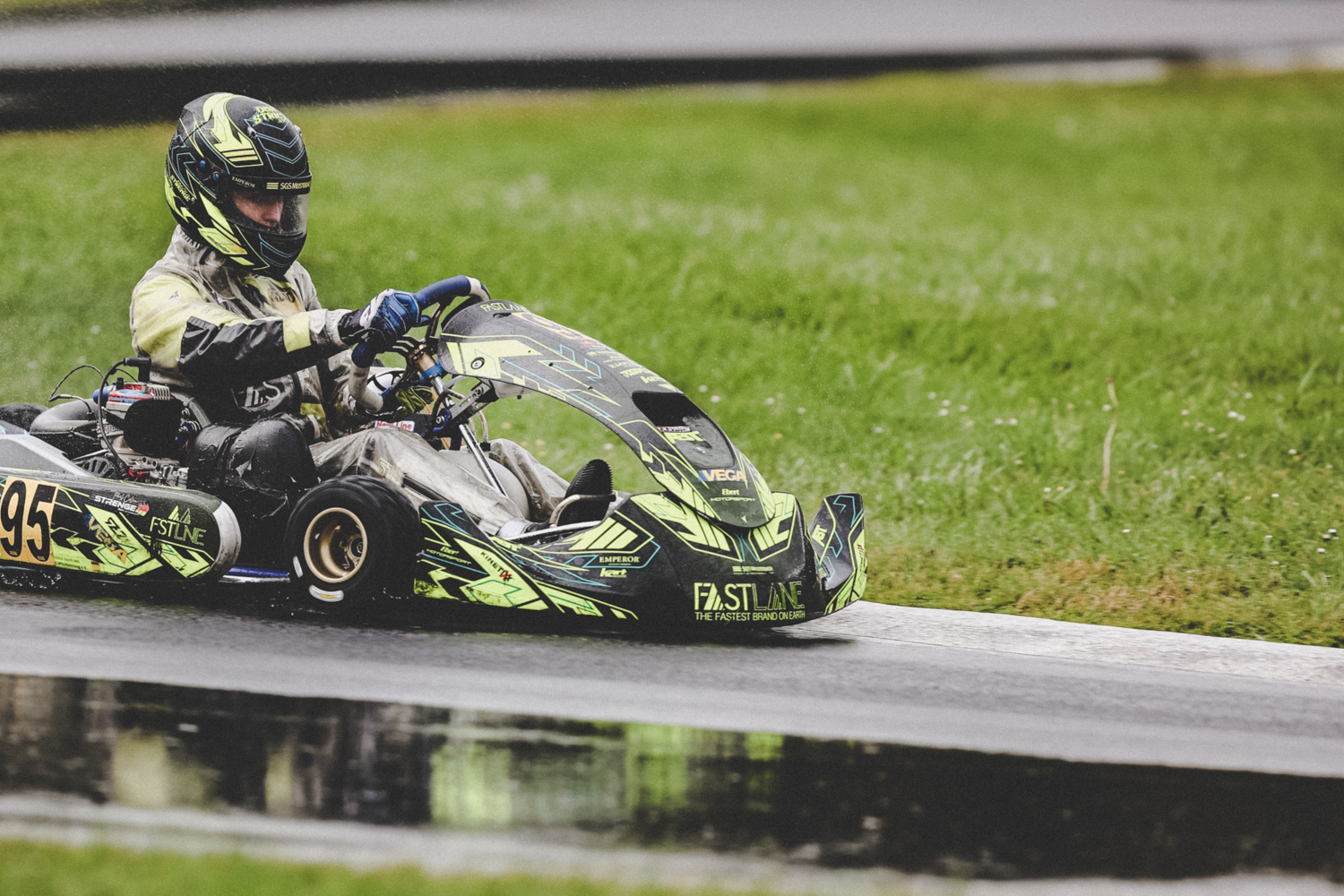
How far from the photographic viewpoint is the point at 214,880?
346 cm

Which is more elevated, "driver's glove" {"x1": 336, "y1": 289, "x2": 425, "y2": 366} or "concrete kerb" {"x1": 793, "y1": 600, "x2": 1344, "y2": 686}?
"driver's glove" {"x1": 336, "y1": 289, "x2": 425, "y2": 366}

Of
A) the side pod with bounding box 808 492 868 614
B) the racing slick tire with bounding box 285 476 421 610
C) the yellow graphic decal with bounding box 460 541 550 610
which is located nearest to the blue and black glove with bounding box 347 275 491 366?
the racing slick tire with bounding box 285 476 421 610

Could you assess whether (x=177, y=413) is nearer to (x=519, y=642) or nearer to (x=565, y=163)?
(x=519, y=642)

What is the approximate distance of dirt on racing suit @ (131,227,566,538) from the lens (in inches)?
227

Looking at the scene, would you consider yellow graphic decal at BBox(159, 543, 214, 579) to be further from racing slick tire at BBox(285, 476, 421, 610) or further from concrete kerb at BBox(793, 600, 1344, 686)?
concrete kerb at BBox(793, 600, 1344, 686)

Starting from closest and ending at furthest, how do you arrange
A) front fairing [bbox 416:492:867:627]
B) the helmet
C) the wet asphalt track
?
the wet asphalt track < front fairing [bbox 416:492:867:627] < the helmet

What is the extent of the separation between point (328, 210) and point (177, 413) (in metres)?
8.40

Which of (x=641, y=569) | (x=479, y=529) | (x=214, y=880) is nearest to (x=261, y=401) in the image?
(x=479, y=529)

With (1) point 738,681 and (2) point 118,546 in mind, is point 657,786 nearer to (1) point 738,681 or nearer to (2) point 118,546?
(1) point 738,681

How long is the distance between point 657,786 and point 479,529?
1503mm

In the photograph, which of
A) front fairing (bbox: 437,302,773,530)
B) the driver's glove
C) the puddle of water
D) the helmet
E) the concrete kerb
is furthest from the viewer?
the helmet

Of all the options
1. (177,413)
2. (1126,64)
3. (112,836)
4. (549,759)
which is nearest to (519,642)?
(549,759)

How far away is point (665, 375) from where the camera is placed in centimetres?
1051

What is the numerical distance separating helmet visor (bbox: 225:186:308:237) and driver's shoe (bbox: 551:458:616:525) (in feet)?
4.41
